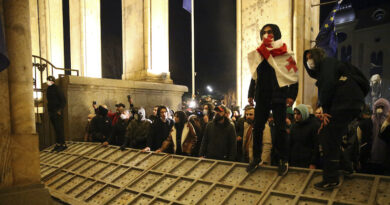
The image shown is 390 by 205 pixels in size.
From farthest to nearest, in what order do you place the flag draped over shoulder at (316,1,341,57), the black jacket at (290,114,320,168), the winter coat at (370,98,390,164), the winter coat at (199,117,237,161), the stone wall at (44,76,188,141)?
the stone wall at (44,76,188,141) → the flag draped over shoulder at (316,1,341,57) → the winter coat at (199,117,237,161) → the winter coat at (370,98,390,164) → the black jacket at (290,114,320,168)

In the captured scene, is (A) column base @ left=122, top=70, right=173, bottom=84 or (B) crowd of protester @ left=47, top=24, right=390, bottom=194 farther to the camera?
(A) column base @ left=122, top=70, right=173, bottom=84

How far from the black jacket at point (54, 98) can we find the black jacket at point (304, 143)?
7.17 metres

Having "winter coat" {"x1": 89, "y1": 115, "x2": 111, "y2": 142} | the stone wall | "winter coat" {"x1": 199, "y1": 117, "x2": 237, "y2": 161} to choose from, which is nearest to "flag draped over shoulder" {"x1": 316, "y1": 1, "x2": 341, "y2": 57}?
"winter coat" {"x1": 199, "y1": 117, "x2": 237, "y2": 161}

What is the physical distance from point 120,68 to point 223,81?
574 inches

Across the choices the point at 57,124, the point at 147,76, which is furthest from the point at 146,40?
the point at 57,124

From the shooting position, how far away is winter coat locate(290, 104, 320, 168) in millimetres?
4402

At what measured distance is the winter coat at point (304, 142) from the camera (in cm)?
440

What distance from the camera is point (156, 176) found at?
500 cm

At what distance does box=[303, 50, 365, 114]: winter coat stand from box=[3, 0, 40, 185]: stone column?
463 centimetres

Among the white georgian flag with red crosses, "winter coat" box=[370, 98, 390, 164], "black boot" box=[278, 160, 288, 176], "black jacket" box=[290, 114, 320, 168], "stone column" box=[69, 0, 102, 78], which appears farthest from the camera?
"stone column" box=[69, 0, 102, 78]

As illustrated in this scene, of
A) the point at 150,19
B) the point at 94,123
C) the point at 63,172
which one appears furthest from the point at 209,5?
the point at 63,172

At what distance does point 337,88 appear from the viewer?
10.9 ft

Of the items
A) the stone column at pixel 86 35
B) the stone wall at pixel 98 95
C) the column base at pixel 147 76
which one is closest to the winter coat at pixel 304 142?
the stone wall at pixel 98 95

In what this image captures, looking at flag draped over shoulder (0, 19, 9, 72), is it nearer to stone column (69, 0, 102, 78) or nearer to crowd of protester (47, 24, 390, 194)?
crowd of protester (47, 24, 390, 194)
